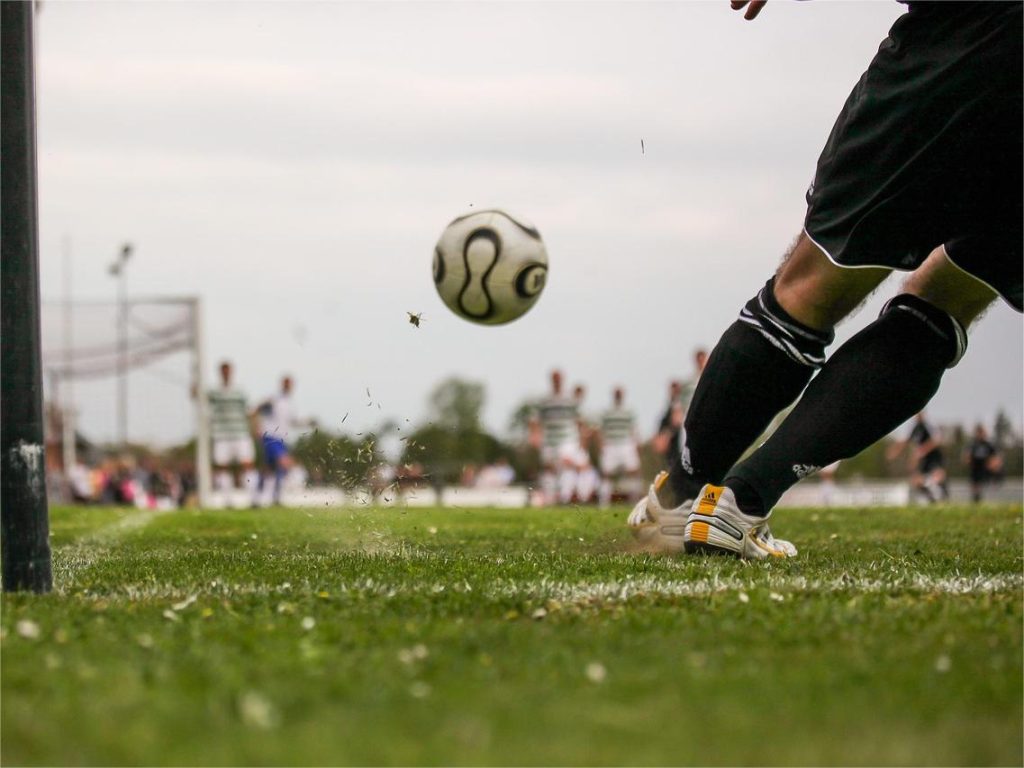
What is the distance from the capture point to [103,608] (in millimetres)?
3475

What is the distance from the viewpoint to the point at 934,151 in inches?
157

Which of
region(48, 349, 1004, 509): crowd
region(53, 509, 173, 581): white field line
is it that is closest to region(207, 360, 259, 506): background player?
region(48, 349, 1004, 509): crowd

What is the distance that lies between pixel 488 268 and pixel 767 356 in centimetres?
147

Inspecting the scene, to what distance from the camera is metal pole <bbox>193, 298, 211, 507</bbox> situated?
75.9 feet

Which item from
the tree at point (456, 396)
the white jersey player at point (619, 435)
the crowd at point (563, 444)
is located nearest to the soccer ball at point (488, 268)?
the crowd at point (563, 444)

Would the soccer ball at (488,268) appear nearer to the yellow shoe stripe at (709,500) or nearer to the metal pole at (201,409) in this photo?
the yellow shoe stripe at (709,500)

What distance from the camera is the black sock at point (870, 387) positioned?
4.55 metres

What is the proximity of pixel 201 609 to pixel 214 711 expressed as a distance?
4.25 feet

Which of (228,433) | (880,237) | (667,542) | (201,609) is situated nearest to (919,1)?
(880,237)

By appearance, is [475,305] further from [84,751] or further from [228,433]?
[228,433]

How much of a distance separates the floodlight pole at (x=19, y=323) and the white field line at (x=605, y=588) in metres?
0.21

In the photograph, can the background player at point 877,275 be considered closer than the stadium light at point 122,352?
Yes

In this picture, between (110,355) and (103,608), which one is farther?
(110,355)

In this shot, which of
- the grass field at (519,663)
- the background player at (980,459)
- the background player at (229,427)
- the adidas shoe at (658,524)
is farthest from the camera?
the background player at (980,459)
